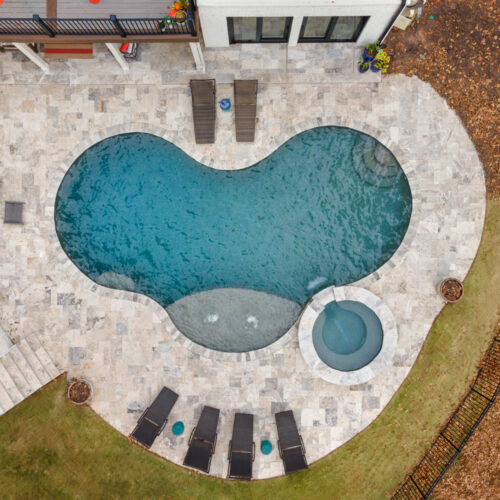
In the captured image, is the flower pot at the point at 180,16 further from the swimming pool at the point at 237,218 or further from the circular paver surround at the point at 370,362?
the circular paver surround at the point at 370,362

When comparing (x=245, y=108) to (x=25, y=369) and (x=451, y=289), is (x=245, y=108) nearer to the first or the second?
(x=451, y=289)

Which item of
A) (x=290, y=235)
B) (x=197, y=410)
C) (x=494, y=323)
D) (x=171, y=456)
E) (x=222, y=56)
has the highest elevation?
(x=222, y=56)

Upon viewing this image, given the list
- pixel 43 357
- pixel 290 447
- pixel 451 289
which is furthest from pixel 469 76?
pixel 43 357

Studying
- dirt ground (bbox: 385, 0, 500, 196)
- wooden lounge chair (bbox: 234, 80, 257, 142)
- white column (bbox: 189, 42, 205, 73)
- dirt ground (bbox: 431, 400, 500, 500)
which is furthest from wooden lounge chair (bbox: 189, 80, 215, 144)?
dirt ground (bbox: 431, 400, 500, 500)

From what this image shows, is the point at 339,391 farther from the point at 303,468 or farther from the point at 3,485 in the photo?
the point at 3,485

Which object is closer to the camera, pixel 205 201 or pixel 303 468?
pixel 303 468

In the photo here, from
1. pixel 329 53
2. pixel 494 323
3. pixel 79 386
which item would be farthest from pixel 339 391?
pixel 329 53

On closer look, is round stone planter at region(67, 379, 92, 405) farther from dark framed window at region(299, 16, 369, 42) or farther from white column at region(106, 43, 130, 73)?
dark framed window at region(299, 16, 369, 42)
